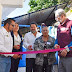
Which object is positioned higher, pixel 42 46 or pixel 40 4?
pixel 40 4

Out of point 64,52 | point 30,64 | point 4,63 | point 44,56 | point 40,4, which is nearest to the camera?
point 4,63

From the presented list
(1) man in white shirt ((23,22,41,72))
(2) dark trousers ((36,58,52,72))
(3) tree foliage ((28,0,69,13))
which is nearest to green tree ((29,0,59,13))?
(3) tree foliage ((28,0,69,13))

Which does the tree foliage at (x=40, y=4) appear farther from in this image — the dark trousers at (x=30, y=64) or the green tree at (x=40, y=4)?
the dark trousers at (x=30, y=64)

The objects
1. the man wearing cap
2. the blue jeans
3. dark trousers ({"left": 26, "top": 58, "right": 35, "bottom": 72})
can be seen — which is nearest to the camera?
the blue jeans

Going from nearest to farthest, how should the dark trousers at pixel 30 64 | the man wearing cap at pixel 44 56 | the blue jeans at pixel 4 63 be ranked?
the blue jeans at pixel 4 63
the man wearing cap at pixel 44 56
the dark trousers at pixel 30 64

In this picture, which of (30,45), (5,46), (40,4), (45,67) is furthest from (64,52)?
(40,4)

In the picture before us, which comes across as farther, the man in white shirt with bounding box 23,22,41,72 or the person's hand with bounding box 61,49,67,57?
the man in white shirt with bounding box 23,22,41,72

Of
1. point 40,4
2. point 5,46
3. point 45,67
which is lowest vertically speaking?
point 45,67

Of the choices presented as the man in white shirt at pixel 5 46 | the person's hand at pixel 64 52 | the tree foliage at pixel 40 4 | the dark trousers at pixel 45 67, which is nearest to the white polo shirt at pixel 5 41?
the man in white shirt at pixel 5 46

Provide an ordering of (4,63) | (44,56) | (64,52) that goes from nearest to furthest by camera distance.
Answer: (4,63) → (64,52) → (44,56)

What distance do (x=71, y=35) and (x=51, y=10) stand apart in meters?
6.22

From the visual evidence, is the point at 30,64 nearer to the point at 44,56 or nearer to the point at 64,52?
the point at 44,56

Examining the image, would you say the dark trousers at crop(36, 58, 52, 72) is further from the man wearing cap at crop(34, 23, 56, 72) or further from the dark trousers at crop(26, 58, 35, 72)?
the dark trousers at crop(26, 58, 35, 72)

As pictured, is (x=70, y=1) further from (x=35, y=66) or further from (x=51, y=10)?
(x=35, y=66)
